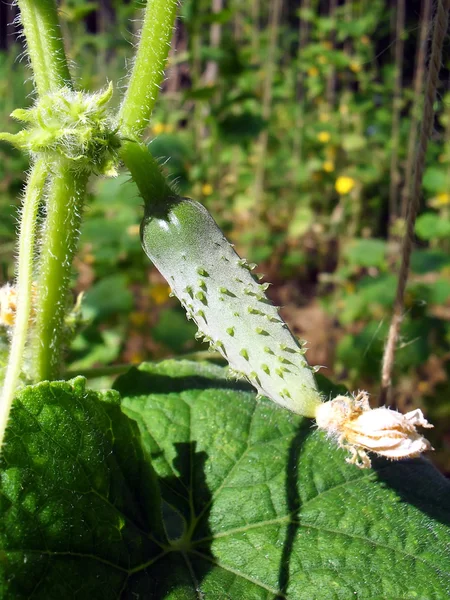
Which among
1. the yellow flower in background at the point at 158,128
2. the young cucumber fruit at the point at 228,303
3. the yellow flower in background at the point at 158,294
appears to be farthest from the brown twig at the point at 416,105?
the yellow flower in background at the point at 158,128

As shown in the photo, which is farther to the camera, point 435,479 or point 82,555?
point 435,479

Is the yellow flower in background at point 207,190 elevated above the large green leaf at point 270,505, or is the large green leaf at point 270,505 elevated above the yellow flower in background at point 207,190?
the yellow flower in background at point 207,190

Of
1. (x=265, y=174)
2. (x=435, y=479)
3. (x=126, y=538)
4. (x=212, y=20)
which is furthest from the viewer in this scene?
(x=265, y=174)

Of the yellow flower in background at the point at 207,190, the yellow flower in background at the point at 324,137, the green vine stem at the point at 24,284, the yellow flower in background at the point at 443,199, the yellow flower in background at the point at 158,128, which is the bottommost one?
the green vine stem at the point at 24,284

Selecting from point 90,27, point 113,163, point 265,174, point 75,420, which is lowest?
point 75,420

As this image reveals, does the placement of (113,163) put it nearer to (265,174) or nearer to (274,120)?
(265,174)

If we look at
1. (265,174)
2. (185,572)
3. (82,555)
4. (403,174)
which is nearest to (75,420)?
(82,555)

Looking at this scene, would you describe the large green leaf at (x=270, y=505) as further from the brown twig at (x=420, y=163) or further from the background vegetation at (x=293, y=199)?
the background vegetation at (x=293, y=199)
